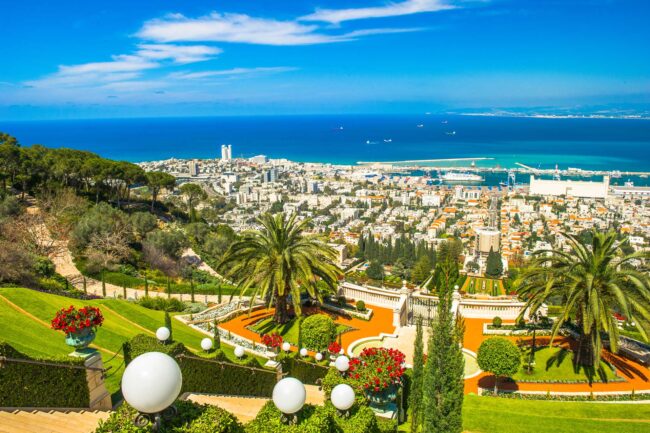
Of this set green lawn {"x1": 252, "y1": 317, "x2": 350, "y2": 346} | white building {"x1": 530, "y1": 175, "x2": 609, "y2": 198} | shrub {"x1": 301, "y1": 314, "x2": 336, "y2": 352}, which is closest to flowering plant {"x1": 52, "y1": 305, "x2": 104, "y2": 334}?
shrub {"x1": 301, "y1": 314, "x2": 336, "y2": 352}

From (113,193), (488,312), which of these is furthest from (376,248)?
(488,312)

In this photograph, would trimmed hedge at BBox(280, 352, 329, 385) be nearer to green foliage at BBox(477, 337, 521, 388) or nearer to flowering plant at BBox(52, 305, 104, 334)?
flowering plant at BBox(52, 305, 104, 334)

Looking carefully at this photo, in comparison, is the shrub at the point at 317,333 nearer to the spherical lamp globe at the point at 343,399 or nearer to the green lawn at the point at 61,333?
the green lawn at the point at 61,333

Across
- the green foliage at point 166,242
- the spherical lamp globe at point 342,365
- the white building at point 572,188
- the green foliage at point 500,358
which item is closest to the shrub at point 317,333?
the green foliage at point 500,358

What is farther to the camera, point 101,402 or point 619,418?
point 619,418

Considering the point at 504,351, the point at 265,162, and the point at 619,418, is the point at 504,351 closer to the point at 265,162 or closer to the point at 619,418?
the point at 619,418

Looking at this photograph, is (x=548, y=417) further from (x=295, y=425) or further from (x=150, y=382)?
(x=150, y=382)

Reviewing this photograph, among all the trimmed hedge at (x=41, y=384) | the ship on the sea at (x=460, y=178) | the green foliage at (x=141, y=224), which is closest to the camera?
the trimmed hedge at (x=41, y=384)
